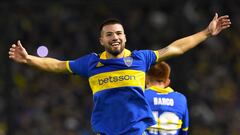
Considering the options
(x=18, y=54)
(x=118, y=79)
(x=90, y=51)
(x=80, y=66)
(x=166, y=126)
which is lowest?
(x=166, y=126)

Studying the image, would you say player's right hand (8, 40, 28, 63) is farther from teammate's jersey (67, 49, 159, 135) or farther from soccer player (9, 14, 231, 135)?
teammate's jersey (67, 49, 159, 135)

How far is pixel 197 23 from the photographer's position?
1393 cm

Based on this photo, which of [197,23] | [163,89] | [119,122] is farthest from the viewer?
[197,23]

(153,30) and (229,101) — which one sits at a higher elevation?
(153,30)

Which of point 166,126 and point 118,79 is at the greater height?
point 118,79

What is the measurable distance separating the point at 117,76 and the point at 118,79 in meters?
0.03

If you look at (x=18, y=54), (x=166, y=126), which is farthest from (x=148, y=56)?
(x=18, y=54)

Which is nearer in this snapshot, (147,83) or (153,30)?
(147,83)

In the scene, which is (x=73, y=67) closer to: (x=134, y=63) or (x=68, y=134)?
(x=134, y=63)

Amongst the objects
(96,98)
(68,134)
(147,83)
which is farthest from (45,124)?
(96,98)

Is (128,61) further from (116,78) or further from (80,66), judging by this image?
(80,66)

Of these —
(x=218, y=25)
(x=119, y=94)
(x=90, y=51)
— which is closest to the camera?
(x=119, y=94)

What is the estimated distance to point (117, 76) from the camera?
7539 mm

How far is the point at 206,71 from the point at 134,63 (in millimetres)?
7050
